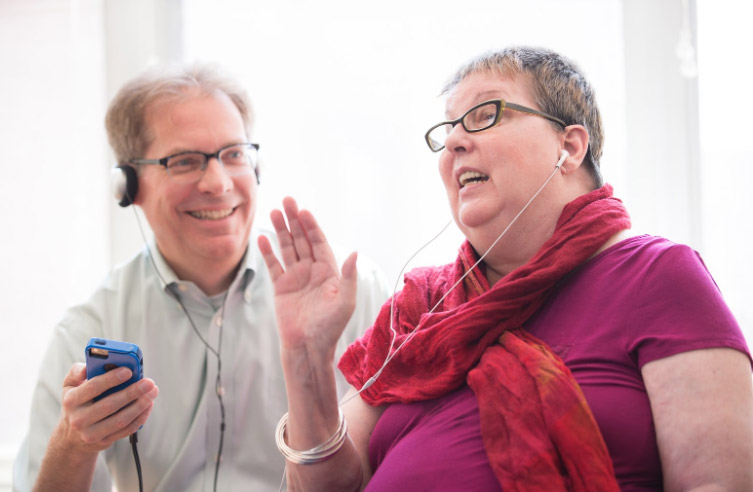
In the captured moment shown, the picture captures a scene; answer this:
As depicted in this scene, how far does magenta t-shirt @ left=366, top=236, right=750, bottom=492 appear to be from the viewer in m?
1.02

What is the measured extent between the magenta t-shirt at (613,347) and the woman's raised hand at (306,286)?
258 millimetres

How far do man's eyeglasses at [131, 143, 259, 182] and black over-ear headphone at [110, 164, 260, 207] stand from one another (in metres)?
0.03

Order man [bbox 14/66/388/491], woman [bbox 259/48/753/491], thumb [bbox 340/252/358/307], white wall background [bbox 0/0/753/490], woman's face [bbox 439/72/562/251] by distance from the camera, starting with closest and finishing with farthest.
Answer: woman [bbox 259/48/753/491], thumb [bbox 340/252/358/307], woman's face [bbox 439/72/562/251], man [bbox 14/66/388/491], white wall background [bbox 0/0/753/490]

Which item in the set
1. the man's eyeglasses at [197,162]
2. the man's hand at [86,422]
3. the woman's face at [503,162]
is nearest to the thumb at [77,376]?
the man's hand at [86,422]

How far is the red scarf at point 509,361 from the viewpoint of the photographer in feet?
3.31

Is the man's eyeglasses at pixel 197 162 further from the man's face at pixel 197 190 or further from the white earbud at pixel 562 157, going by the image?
the white earbud at pixel 562 157

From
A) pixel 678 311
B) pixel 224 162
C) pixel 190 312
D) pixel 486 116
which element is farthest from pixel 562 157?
pixel 190 312

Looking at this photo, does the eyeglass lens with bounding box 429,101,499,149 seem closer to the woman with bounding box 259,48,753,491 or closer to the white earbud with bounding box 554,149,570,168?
the woman with bounding box 259,48,753,491

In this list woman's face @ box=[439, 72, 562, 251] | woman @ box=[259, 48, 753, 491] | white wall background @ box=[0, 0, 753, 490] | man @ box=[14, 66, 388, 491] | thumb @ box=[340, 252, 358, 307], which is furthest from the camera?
white wall background @ box=[0, 0, 753, 490]

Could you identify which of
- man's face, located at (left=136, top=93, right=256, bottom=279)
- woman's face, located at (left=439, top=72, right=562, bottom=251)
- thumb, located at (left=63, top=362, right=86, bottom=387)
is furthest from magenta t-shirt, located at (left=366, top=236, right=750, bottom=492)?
man's face, located at (left=136, top=93, right=256, bottom=279)

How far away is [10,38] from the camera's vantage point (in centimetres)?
229

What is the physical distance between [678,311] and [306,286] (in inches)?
24.8

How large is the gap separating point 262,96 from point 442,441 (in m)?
1.46

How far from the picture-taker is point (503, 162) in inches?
48.1
